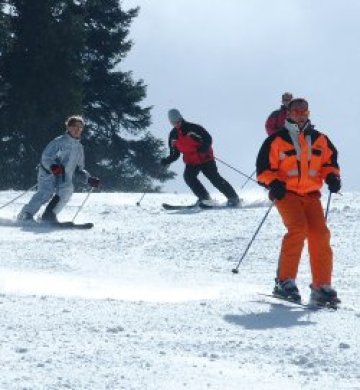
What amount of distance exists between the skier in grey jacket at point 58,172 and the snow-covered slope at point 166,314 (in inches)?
33.4

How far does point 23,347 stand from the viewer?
5.23 meters

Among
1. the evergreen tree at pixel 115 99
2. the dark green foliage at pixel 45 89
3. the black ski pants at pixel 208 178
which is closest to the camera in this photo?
the black ski pants at pixel 208 178

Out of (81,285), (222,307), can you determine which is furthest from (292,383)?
(81,285)

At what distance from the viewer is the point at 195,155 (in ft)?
51.3

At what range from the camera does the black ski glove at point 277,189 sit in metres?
7.67

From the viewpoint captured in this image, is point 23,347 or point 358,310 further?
point 358,310

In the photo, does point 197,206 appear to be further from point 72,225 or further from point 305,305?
point 305,305

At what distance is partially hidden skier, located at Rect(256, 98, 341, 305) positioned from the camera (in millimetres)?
7652

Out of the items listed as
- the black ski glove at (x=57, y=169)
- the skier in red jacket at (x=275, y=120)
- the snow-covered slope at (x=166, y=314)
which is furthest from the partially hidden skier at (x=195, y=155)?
the snow-covered slope at (x=166, y=314)

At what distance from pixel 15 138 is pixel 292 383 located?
2975 centimetres

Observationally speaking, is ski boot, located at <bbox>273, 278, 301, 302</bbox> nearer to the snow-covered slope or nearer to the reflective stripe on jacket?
the snow-covered slope

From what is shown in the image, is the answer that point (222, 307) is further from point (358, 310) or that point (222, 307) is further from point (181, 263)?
point (181, 263)

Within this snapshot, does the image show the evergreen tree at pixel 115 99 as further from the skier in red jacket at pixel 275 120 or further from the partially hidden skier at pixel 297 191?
the partially hidden skier at pixel 297 191

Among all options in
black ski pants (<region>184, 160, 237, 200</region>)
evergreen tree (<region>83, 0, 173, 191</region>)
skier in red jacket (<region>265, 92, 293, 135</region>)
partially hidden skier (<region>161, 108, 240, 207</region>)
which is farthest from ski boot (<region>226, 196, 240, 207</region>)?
evergreen tree (<region>83, 0, 173, 191</region>)
